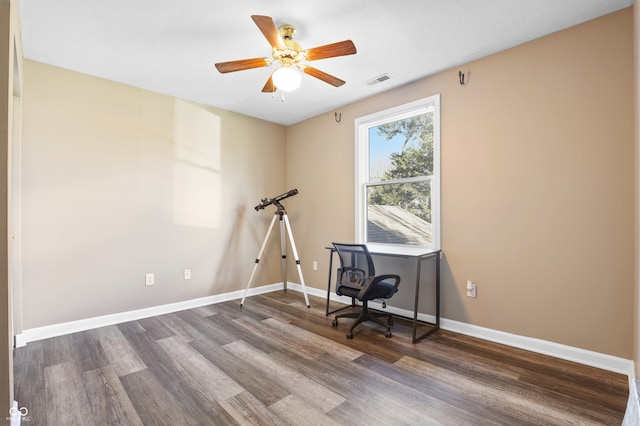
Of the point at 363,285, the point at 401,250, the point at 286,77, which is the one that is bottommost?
the point at 363,285

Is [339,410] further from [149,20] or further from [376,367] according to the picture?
Answer: [149,20]

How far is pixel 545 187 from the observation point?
2418mm

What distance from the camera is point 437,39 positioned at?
245cm

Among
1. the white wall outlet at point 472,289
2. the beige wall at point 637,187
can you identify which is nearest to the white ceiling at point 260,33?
the beige wall at point 637,187

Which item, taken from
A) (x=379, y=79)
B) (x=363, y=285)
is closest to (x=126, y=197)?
(x=363, y=285)

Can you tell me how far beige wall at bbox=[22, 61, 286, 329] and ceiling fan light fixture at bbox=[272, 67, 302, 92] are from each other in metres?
1.91

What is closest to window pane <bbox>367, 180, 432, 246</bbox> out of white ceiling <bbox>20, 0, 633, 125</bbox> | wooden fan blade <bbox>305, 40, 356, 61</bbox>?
white ceiling <bbox>20, 0, 633, 125</bbox>

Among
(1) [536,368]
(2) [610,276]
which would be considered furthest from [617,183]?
(1) [536,368]

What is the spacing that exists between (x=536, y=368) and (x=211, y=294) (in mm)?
3356

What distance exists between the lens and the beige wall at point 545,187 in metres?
2.13

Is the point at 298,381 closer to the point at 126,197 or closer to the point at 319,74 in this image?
the point at 319,74

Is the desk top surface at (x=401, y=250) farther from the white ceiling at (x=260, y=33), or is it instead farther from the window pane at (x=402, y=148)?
the white ceiling at (x=260, y=33)

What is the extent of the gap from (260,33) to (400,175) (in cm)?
197

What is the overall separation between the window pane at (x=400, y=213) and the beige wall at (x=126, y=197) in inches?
65.6
